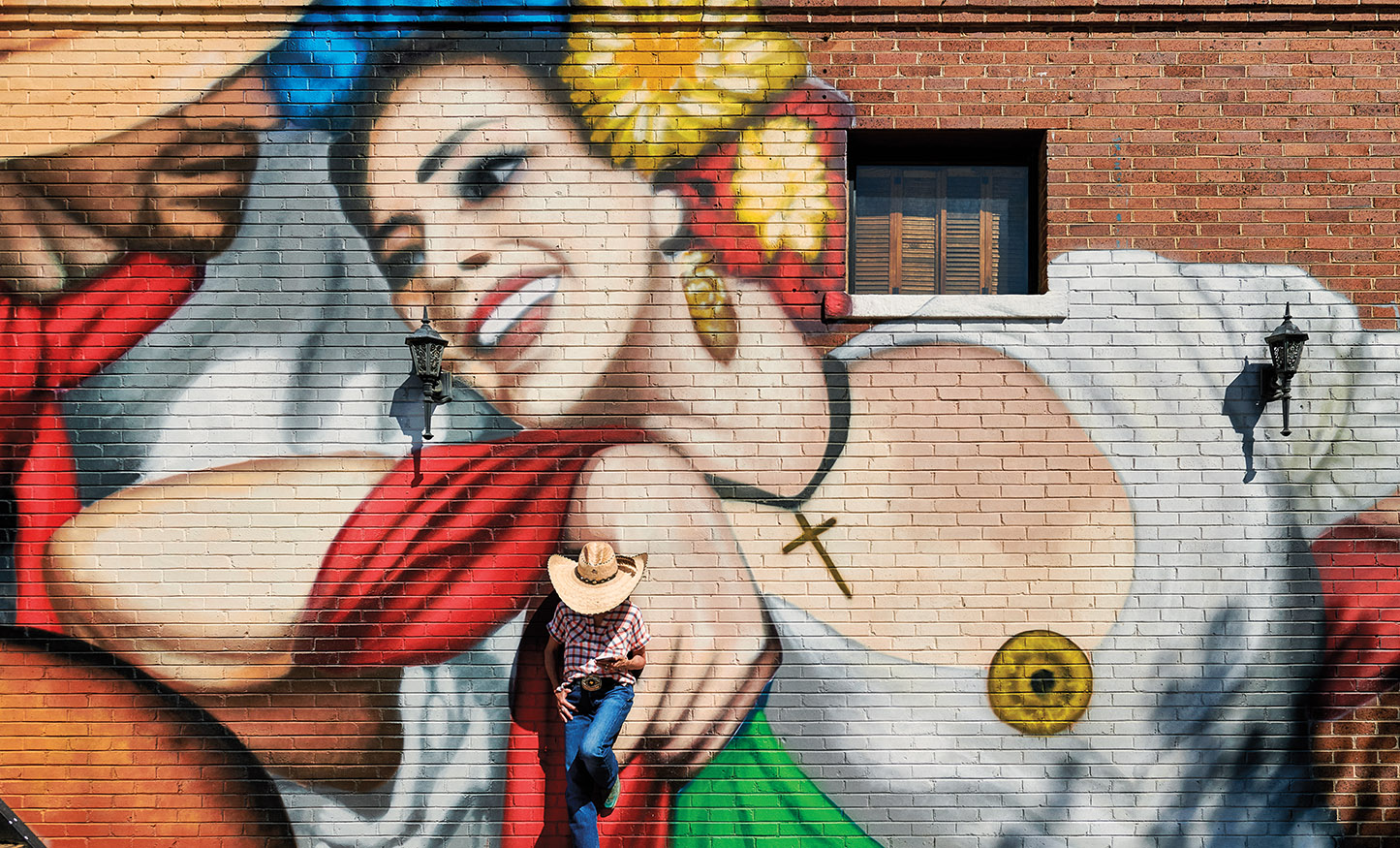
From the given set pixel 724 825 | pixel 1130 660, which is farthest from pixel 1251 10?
pixel 724 825

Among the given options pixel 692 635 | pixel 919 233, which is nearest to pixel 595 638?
pixel 692 635

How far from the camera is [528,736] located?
4223mm

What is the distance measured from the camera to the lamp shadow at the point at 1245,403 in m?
4.26

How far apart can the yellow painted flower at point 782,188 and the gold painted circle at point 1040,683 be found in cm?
238

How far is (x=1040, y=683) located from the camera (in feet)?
13.7

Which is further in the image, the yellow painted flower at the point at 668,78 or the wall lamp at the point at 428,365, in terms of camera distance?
the yellow painted flower at the point at 668,78

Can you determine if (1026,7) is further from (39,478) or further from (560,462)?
(39,478)

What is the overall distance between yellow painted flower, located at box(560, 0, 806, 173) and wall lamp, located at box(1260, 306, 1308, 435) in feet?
9.37

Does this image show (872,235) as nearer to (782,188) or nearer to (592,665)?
(782,188)

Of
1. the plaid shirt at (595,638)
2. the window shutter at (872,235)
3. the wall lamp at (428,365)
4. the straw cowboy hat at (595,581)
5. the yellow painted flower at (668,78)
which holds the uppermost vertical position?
the yellow painted flower at (668,78)

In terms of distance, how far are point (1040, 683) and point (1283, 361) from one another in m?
2.08

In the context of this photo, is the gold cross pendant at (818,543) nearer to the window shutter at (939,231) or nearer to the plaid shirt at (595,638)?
the plaid shirt at (595,638)

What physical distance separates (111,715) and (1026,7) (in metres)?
6.25

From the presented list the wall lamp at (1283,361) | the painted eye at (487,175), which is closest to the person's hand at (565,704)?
the painted eye at (487,175)
